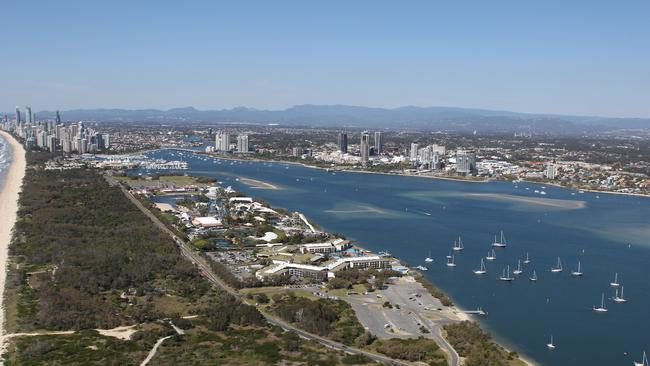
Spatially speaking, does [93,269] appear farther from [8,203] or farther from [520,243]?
[520,243]

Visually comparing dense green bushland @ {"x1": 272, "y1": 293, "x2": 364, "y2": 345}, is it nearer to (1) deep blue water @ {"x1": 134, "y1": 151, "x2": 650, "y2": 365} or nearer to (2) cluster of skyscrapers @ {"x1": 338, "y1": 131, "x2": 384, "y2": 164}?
(1) deep blue water @ {"x1": 134, "y1": 151, "x2": 650, "y2": 365}

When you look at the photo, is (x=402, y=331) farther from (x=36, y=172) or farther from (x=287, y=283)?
(x=36, y=172)

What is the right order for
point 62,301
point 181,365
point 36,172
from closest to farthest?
point 181,365
point 62,301
point 36,172

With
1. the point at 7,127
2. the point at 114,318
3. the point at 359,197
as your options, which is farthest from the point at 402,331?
the point at 7,127

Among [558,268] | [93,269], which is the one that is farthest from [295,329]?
[558,268]

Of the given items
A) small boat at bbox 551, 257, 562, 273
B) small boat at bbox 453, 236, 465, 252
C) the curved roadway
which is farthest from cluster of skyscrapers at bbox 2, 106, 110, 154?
small boat at bbox 551, 257, 562, 273
